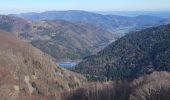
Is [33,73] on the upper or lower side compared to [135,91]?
lower

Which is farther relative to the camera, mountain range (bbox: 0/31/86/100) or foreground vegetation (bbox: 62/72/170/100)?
mountain range (bbox: 0/31/86/100)

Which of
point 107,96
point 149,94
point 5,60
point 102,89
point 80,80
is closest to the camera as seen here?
point 149,94

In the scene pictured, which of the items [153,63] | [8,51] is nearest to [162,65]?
[153,63]

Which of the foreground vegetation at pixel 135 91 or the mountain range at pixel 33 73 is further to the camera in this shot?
the mountain range at pixel 33 73

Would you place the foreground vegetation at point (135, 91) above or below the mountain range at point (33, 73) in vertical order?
above

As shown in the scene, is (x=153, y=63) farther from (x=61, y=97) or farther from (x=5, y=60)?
(x=61, y=97)

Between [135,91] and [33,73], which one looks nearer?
[135,91]

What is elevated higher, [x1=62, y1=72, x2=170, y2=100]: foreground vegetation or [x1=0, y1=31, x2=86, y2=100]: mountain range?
[x1=62, y1=72, x2=170, y2=100]: foreground vegetation

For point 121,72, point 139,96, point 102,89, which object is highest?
point 139,96

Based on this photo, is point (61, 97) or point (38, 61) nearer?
point (61, 97)

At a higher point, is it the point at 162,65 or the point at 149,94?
the point at 149,94

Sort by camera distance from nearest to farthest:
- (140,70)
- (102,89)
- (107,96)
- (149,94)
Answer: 1. (149,94)
2. (107,96)
3. (102,89)
4. (140,70)
